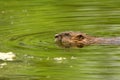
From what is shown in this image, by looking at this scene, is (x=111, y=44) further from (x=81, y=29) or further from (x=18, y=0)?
(x=18, y=0)

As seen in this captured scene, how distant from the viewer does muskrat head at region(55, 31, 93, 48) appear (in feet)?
34.0

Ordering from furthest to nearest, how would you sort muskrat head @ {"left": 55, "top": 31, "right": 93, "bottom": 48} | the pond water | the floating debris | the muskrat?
muskrat head @ {"left": 55, "top": 31, "right": 93, "bottom": 48}, the muskrat, the floating debris, the pond water

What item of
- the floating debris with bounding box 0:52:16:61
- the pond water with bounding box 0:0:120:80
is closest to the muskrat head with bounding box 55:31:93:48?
the pond water with bounding box 0:0:120:80

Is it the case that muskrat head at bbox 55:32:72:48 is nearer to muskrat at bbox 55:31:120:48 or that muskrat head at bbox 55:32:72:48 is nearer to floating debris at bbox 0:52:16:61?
muskrat at bbox 55:31:120:48

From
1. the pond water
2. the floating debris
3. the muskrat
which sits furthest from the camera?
the muskrat

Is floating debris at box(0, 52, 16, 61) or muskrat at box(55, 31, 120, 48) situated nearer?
floating debris at box(0, 52, 16, 61)

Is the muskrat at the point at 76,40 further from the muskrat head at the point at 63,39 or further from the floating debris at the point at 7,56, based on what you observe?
the floating debris at the point at 7,56

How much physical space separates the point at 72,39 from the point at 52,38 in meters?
0.47

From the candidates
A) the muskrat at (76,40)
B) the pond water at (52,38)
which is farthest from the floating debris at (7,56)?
the muskrat at (76,40)

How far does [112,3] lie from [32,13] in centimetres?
199

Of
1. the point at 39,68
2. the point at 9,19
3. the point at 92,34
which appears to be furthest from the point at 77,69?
the point at 9,19

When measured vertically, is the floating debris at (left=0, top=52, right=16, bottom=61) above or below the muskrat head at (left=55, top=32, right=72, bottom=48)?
below

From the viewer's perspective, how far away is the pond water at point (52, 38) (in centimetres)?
848

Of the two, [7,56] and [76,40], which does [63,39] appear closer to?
[76,40]
